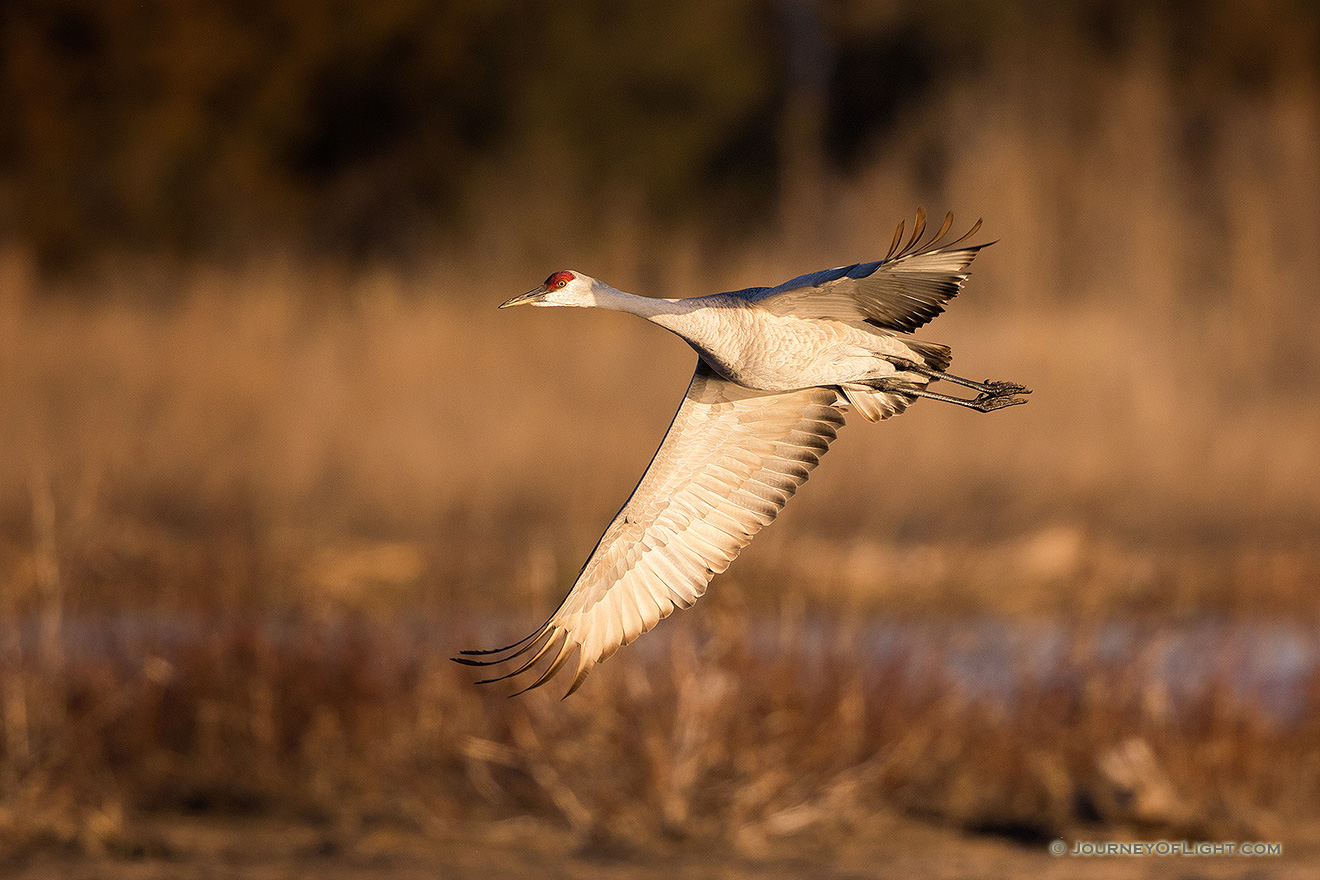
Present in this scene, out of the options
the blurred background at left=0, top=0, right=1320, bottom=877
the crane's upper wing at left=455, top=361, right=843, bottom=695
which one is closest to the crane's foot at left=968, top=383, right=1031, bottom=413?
the crane's upper wing at left=455, top=361, right=843, bottom=695

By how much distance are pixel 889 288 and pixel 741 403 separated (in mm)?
805

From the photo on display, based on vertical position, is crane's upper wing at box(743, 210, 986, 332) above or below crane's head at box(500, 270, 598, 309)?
below

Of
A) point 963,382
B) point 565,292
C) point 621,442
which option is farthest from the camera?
point 621,442

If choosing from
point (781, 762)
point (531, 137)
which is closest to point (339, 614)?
point (781, 762)

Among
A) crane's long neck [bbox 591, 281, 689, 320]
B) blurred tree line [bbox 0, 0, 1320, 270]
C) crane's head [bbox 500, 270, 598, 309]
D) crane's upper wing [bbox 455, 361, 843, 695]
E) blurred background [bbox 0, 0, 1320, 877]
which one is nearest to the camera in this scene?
crane's long neck [bbox 591, 281, 689, 320]

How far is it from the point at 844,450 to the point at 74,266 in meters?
10.4

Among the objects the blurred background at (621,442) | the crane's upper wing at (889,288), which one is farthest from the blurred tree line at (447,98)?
the crane's upper wing at (889,288)

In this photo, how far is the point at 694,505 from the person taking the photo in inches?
197

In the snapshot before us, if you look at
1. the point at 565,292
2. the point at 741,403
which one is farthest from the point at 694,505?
the point at 565,292

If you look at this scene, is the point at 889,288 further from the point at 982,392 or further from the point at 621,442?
the point at 621,442

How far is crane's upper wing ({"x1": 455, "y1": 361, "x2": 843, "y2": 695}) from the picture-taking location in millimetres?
4855

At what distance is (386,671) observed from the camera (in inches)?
333

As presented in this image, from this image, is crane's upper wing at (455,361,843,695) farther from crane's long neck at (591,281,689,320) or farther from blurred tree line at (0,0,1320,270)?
blurred tree line at (0,0,1320,270)

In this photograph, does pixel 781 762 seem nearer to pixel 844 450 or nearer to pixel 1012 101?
pixel 844 450
